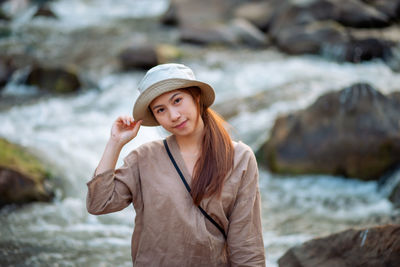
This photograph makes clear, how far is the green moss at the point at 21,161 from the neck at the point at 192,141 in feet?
9.32

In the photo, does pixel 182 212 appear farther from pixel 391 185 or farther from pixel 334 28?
pixel 334 28

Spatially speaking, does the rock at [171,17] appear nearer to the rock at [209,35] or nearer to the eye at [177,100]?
the rock at [209,35]

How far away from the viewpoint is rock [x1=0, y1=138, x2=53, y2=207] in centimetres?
439

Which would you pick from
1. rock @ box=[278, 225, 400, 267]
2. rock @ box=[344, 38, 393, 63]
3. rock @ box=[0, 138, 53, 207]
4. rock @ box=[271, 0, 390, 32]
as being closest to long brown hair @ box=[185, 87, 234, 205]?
rock @ box=[278, 225, 400, 267]

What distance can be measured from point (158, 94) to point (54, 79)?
25.1 feet

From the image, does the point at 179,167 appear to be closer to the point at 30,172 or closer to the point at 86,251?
the point at 86,251

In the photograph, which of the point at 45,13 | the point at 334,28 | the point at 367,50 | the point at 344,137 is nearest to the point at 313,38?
the point at 334,28

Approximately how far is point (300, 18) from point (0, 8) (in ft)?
34.8

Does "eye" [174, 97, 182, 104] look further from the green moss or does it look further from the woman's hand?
the green moss

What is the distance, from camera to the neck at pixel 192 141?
222 cm

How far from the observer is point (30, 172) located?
4.62m

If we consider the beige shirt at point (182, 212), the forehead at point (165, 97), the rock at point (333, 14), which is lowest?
the beige shirt at point (182, 212)

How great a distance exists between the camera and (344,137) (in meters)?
5.34

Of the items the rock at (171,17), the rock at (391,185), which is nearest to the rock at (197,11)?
the rock at (171,17)
